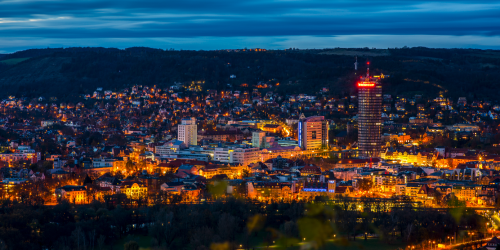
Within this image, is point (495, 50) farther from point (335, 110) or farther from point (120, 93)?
point (120, 93)

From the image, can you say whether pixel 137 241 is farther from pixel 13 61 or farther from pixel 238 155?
pixel 13 61

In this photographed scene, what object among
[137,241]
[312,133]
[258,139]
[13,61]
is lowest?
[137,241]

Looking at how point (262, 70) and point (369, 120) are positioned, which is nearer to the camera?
point (369, 120)

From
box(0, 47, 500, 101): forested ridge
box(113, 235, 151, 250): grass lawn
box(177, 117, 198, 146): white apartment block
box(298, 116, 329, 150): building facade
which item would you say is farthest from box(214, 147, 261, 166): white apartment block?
box(0, 47, 500, 101): forested ridge

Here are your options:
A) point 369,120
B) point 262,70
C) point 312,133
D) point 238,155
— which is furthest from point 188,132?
point 262,70

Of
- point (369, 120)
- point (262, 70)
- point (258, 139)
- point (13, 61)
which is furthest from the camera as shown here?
point (13, 61)

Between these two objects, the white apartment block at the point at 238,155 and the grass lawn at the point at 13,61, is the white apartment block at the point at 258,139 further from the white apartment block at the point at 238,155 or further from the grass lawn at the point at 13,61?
the grass lawn at the point at 13,61

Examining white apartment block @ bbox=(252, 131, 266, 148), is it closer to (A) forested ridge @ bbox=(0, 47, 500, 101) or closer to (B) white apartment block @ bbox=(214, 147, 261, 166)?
(B) white apartment block @ bbox=(214, 147, 261, 166)
